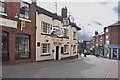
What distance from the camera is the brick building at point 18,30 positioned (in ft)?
34.8

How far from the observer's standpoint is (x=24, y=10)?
1252 centimetres

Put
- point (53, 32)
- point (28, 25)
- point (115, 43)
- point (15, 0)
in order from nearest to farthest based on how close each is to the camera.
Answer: point (15, 0), point (28, 25), point (53, 32), point (115, 43)

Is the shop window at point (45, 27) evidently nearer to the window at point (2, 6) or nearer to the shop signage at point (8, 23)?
the shop signage at point (8, 23)

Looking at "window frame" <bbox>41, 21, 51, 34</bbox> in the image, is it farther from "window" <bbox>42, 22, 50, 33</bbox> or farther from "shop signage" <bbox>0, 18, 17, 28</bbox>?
"shop signage" <bbox>0, 18, 17, 28</bbox>

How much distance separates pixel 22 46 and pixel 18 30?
1.81 meters

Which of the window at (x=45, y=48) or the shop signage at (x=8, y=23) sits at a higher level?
the shop signage at (x=8, y=23)

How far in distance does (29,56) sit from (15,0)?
6.15m

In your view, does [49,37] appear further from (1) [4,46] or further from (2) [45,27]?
(1) [4,46]

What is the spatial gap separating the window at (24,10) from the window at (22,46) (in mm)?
2166

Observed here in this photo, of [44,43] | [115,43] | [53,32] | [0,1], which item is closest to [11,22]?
[0,1]

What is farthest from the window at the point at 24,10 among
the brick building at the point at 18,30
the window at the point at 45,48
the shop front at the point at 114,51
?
the shop front at the point at 114,51

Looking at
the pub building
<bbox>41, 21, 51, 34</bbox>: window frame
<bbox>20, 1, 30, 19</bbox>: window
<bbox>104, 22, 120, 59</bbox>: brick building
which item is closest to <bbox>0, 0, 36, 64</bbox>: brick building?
<bbox>20, 1, 30, 19</bbox>: window

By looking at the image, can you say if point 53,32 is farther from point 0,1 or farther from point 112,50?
point 112,50

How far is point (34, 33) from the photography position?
13656 millimetres
